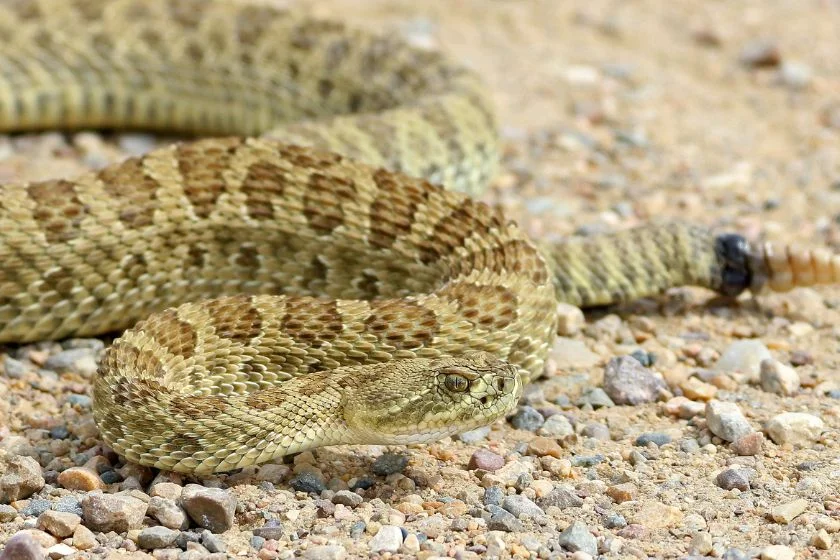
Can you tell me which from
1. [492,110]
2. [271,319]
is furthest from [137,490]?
[492,110]

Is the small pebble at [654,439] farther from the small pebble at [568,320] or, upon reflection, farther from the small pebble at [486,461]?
the small pebble at [568,320]

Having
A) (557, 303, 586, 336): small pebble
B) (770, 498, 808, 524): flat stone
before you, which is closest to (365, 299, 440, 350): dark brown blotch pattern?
(557, 303, 586, 336): small pebble

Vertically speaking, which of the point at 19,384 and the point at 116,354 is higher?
the point at 116,354

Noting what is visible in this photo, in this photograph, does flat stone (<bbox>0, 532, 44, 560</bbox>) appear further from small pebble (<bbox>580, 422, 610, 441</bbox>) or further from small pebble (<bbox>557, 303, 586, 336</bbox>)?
small pebble (<bbox>557, 303, 586, 336</bbox>)

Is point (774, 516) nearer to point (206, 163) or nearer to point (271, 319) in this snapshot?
point (271, 319)

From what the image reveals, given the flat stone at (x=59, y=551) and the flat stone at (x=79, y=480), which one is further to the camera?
the flat stone at (x=79, y=480)

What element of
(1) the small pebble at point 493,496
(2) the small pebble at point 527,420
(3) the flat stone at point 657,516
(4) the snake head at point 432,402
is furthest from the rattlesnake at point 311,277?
(3) the flat stone at point 657,516
